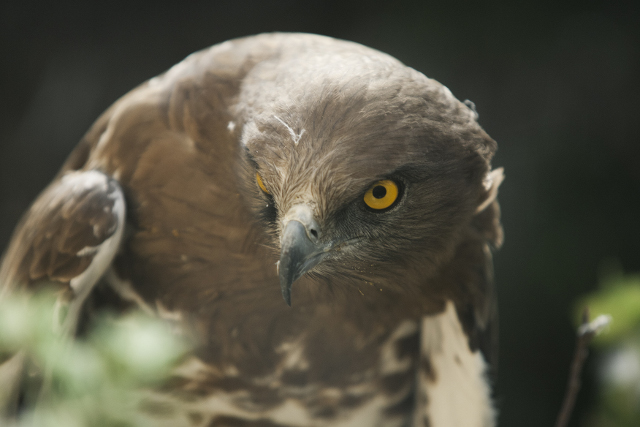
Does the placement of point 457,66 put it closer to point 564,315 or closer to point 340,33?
point 340,33

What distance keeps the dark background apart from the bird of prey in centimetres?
164

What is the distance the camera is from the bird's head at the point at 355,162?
4.72 ft

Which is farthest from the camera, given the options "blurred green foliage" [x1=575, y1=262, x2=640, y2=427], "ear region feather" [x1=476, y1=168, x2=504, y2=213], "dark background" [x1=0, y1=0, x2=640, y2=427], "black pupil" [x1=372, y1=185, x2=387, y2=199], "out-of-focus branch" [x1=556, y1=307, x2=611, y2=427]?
"dark background" [x1=0, y1=0, x2=640, y2=427]

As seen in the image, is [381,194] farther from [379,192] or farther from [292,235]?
[292,235]

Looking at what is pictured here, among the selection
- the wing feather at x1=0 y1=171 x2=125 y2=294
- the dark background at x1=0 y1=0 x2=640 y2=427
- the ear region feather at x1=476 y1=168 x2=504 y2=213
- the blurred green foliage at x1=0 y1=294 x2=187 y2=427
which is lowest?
the blurred green foliage at x1=0 y1=294 x2=187 y2=427

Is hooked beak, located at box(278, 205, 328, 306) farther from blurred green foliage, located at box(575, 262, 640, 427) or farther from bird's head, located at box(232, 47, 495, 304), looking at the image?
blurred green foliage, located at box(575, 262, 640, 427)

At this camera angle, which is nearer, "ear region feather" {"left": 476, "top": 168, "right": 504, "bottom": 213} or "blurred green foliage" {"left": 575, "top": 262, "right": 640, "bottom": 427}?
"ear region feather" {"left": 476, "top": 168, "right": 504, "bottom": 213}

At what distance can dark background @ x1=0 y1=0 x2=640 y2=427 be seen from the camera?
12.2ft

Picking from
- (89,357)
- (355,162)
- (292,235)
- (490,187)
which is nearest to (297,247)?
(292,235)

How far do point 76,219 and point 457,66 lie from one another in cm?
252

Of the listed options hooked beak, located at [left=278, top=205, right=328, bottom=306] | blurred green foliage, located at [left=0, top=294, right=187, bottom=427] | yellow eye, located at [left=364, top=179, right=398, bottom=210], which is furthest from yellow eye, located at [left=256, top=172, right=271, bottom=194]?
blurred green foliage, located at [left=0, top=294, right=187, bottom=427]

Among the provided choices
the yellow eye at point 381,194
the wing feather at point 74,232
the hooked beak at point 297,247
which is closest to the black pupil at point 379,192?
the yellow eye at point 381,194

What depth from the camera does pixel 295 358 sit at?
2.22 m

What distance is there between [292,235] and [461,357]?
121 cm
